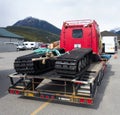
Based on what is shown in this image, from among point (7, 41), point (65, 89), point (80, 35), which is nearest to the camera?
point (65, 89)

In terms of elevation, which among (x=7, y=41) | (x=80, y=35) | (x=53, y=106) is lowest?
(x=53, y=106)

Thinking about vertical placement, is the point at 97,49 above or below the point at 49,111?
above

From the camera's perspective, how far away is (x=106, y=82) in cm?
1157

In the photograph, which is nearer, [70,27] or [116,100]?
[116,100]

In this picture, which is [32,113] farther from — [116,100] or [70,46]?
[70,46]

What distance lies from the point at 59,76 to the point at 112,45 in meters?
28.3

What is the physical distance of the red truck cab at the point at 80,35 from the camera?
11750mm

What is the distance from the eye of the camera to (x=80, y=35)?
1218cm

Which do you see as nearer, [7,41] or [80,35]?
[80,35]

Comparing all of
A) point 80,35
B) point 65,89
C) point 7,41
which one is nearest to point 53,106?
point 65,89

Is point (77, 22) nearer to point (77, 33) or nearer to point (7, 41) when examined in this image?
point (77, 33)

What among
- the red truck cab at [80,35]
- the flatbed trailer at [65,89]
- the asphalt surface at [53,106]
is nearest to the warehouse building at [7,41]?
the red truck cab at [80,35]

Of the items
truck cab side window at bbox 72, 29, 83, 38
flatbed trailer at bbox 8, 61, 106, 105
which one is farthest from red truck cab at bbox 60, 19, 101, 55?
flatbed trailer at bbox 8, 61, 106, 105

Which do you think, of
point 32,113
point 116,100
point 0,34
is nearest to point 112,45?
point 116,100
